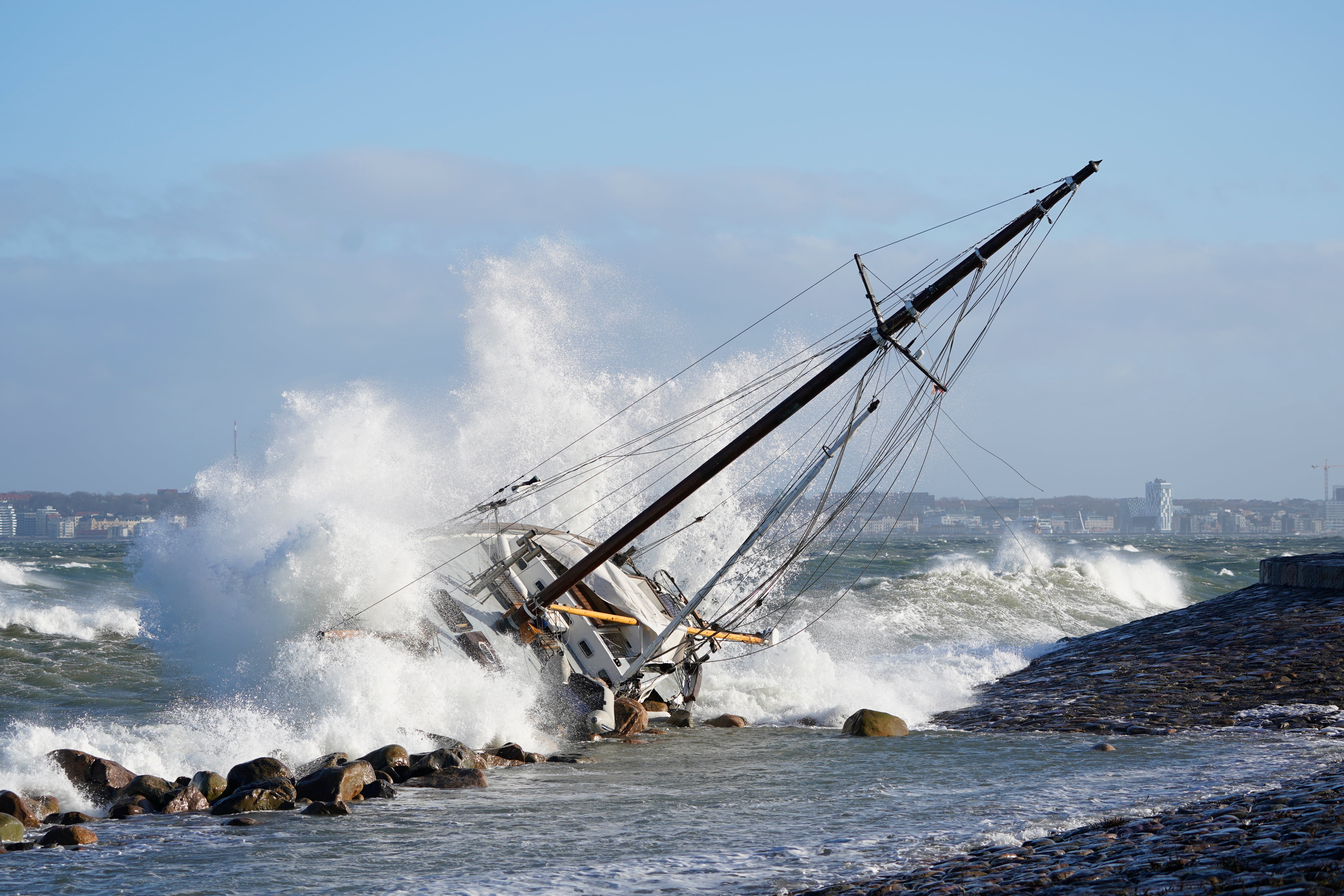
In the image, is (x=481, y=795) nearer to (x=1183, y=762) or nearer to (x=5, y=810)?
(x=5, y=810)

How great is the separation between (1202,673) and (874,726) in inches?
292

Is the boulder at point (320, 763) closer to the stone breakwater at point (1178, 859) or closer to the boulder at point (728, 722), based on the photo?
the boulder at point (728, 722)

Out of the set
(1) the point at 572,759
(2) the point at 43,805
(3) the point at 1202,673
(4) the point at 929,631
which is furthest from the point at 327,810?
(4) the point at 929,631

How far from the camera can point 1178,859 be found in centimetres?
841

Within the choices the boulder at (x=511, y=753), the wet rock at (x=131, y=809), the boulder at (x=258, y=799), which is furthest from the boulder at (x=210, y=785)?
the boulder at (x=511, y=753)

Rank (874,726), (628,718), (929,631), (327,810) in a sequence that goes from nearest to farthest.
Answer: (327,810)
(874,726)
(628,718)
(929,631)

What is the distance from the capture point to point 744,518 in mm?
35156

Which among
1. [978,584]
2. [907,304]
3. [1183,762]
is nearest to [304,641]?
[907,304]

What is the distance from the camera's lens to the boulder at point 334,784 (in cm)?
1330

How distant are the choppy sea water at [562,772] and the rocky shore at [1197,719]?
911 mm

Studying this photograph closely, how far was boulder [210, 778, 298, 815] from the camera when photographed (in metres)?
13.1

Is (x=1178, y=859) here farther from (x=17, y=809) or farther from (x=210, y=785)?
(x=17, y=809)

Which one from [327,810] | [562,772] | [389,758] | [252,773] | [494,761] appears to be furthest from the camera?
[494,761]

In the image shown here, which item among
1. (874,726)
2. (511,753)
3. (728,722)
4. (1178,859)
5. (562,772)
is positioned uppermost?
(1178,859)
